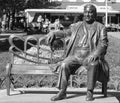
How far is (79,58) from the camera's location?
214 inches

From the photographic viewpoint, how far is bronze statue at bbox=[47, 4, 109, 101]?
519 cm

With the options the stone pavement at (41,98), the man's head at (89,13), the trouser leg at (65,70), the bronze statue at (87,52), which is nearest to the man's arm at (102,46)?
the bronze statue at (87,52)

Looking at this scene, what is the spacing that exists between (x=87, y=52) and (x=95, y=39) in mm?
237

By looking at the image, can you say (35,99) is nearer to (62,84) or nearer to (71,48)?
(62,84)

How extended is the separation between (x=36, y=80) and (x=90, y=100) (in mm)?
2739

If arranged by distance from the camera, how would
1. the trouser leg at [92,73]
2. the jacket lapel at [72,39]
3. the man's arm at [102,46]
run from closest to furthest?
1. the trouser leg at [92,73]
2. the man's arm at [102,46]
3. the jacket lapel at [72,39]

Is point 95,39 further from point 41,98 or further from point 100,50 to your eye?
point 41,98

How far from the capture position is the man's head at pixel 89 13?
541cm

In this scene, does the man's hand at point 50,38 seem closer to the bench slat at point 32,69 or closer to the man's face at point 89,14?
the bench slat at point 32,69

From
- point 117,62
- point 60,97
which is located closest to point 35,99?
point 60,97

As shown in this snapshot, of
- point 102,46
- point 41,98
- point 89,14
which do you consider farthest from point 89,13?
point 41,98

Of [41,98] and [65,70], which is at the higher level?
[65,70]

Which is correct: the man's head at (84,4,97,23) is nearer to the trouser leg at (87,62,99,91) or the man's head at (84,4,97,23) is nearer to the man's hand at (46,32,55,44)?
the man's hand at (46,32,55,44)

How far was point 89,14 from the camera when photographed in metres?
5.43
